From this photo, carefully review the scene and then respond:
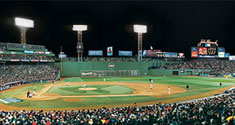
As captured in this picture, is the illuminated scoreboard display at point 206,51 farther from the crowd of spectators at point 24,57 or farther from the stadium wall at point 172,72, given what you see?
the crowd of spectators at point 24,57

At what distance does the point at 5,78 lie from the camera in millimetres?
40656

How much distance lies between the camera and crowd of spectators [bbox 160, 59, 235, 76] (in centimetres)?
6494

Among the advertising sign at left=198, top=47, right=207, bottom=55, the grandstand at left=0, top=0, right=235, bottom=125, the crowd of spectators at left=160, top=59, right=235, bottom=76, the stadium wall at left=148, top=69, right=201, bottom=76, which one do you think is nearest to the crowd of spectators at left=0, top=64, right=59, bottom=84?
the grandstand at left=0, top=0, right=235, bottom=125

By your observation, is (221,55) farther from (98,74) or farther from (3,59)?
(3,59)

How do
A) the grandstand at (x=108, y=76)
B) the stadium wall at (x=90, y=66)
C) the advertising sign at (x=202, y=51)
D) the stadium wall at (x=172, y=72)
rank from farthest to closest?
the stadium wall at (x=172, y=72) → the advertising sign at (x=202, y=51) → the stadium wall at (x=90, y=66) → the grandstand at (x=108, y=76)

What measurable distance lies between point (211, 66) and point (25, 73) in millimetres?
73383

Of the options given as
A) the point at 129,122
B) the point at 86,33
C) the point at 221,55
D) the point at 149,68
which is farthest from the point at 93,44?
the point at 129,122

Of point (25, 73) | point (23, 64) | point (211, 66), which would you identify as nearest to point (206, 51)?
point (211, 66)

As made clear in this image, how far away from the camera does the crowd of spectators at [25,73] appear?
1683 inches

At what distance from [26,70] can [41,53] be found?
11.5 meters

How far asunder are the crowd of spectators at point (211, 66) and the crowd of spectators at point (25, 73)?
5056cm

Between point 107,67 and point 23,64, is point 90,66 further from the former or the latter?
point 23,64

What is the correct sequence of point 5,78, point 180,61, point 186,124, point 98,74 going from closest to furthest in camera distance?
point 186,124 < point 5,78 < point 98,74 < point 180,61

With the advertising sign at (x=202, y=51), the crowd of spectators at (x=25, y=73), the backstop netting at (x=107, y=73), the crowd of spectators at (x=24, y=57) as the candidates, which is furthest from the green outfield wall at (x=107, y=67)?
the advertising sign at (x=202, y=51)
